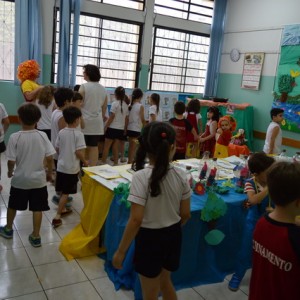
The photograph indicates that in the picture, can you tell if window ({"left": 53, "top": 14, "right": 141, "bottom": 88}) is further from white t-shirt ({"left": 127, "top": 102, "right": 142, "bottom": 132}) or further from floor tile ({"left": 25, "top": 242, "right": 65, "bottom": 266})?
floor tile ({"left": 25, "top": 242, "right": 65, "bottom": 266})

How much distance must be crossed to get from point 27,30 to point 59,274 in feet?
13.7

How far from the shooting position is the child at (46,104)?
12.6ft

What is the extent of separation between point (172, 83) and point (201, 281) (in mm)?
5549

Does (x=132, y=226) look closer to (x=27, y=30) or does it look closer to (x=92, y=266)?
(x=92, y=266)

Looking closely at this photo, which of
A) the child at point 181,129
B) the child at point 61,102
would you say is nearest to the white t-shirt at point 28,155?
the child at point 61,102

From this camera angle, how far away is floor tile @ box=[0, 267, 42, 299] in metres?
2.17

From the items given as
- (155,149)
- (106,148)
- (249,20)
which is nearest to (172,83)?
(249,20)

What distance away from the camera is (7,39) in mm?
5531

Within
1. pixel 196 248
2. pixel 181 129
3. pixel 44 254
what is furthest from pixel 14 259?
pixel 181 129

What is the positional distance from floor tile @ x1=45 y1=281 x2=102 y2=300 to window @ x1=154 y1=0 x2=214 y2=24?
5.72 metres

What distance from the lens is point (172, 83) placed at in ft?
24.5

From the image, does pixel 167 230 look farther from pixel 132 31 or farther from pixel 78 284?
pixel 132 31

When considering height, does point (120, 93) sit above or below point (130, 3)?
below

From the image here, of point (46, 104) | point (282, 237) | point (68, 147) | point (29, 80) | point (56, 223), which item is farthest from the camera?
point (29, 80)
